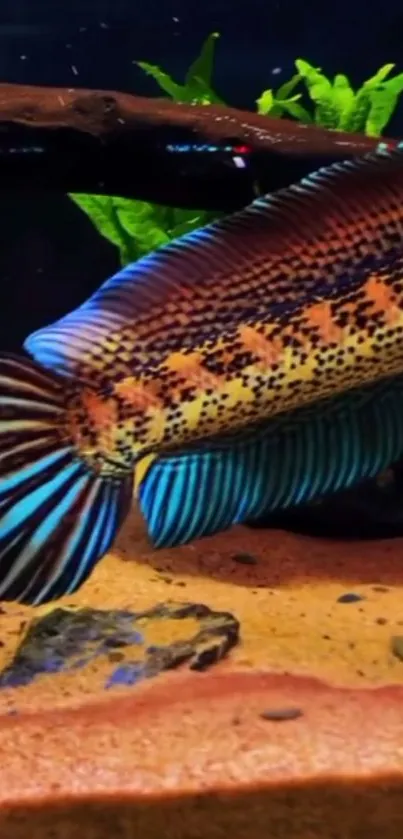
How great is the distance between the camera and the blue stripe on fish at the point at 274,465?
1776 mm

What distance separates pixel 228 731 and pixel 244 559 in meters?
1.39

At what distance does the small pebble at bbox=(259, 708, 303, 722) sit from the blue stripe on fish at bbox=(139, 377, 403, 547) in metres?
0.33

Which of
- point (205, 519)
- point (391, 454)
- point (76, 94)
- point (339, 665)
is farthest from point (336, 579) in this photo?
point (76, 94)

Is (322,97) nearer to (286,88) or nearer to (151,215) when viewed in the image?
(286,88)

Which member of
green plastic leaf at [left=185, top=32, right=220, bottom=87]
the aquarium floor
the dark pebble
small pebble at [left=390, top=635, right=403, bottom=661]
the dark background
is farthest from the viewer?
the dark background

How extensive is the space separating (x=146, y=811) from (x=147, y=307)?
29.0 inches

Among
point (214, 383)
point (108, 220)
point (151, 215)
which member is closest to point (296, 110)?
point (151, 215)

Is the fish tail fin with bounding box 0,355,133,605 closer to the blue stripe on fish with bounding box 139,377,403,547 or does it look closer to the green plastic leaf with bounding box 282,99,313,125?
the blue stripe on fish with bounding box 139,377,403,547

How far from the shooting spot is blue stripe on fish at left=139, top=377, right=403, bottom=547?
1776mm

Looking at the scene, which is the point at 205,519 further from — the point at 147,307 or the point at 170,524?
the point at 147,307

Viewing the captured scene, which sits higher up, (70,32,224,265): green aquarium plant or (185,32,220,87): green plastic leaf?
(185,32,220,87): green plastic leaf

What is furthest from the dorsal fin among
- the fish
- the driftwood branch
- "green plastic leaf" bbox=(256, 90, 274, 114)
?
"green plastic leaf" bbox=(256, 90, 274, 114)

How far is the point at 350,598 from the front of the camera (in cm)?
273

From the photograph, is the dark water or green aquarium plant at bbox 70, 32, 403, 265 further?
the dark water
